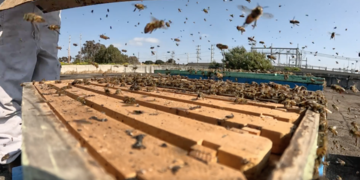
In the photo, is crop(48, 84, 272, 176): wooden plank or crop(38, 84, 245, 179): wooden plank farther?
crop(48, 84, 272, 176): wooden plank

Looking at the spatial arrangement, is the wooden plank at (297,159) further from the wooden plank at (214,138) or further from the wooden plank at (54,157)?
the wooden plank at (54,157)

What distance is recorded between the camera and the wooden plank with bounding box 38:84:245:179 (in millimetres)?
1195

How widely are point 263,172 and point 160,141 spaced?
75 cm

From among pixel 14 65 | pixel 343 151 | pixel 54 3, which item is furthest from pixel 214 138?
pixel 343 151

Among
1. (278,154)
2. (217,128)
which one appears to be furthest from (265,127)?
(217,128)

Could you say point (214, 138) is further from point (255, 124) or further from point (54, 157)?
point (54, 157)

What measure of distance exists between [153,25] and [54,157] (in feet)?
13.5

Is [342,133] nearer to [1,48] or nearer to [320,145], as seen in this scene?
[320,145]

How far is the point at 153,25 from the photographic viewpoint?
498 centimetres

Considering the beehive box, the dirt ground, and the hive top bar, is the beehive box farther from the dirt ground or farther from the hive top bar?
the dirt ground

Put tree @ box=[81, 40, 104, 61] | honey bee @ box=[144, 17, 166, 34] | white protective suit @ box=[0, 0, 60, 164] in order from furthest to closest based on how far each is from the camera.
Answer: tree @ box=[81, 40, 104, 61] → white protective suit @ box=[0, 0, 60, 164] → honey bee @ box=[144, 17, 166, 34]

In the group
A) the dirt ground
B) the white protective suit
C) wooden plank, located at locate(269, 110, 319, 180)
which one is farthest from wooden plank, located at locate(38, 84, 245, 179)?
the dirt ground

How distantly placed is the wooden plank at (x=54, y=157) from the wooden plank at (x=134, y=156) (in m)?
0.09

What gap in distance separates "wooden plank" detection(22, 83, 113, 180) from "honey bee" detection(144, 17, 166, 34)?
11.6 ft
